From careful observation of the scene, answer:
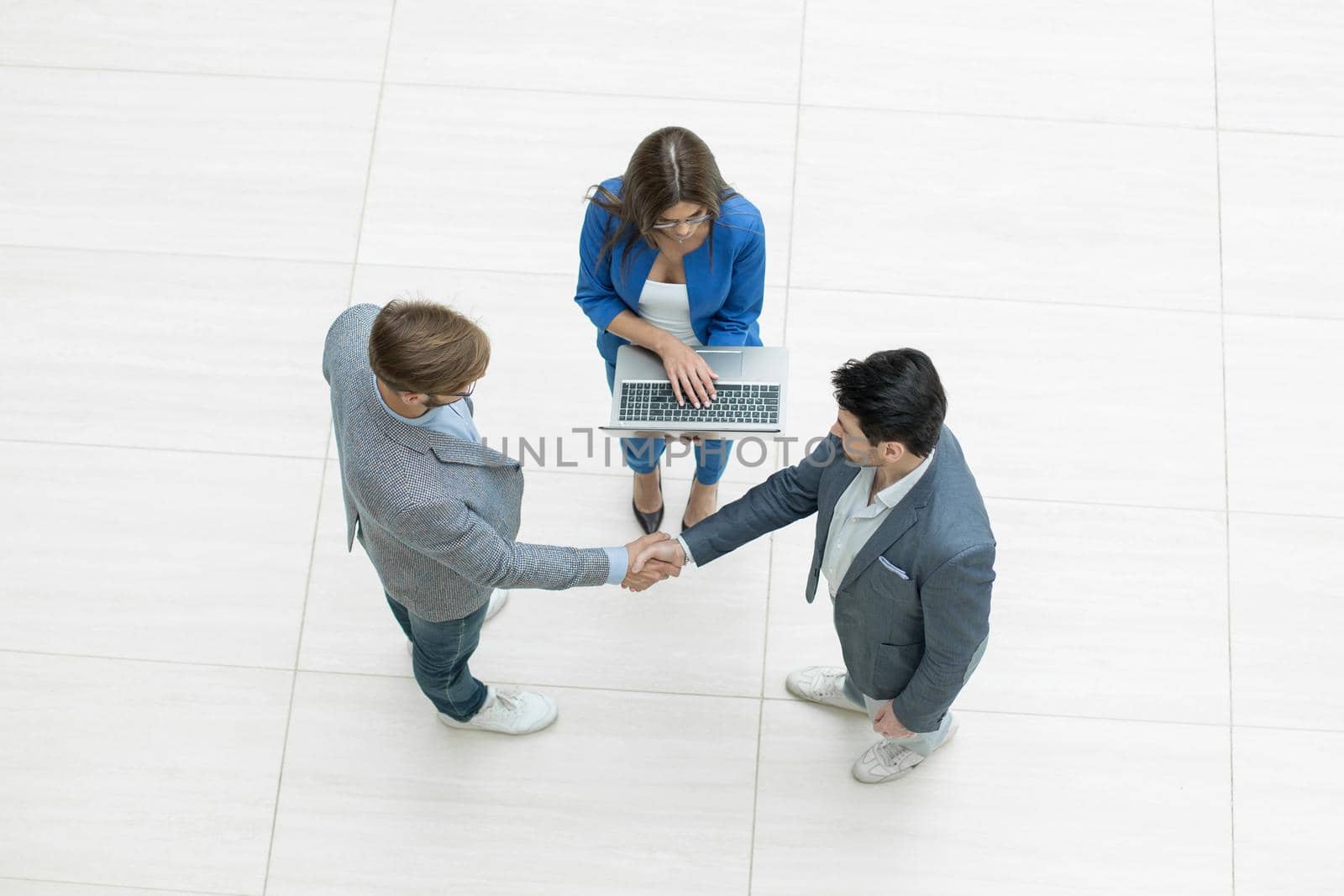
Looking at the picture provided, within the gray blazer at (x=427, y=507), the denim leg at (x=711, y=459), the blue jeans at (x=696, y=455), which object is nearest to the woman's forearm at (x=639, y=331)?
the blue jeans at (x=696, y=455)

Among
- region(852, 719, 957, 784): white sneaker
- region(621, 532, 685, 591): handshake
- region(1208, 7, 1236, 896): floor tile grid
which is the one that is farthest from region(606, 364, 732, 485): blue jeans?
region(1208, 7, 1236, 896): floor tile grid

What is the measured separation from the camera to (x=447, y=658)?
246 cm

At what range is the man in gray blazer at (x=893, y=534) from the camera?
187cm

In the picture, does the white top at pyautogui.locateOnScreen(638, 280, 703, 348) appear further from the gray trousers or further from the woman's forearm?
the gray trousers

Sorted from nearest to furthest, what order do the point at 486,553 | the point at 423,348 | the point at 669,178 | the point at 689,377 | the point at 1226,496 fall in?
the point at 423,348, the point at 486,553, the point at 669,178, the point at 689,377, the point at 1226,496

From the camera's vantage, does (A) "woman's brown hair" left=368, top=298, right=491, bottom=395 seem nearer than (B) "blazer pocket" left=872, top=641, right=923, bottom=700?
Yes

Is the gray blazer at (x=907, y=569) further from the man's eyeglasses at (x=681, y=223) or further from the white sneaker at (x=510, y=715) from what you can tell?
the white sneaker at (x=510, y=715)

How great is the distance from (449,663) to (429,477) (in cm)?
69

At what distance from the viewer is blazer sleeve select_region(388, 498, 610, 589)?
194cm

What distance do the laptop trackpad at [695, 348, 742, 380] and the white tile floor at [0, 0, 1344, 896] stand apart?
65cm

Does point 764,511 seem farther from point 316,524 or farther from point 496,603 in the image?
point 316,524

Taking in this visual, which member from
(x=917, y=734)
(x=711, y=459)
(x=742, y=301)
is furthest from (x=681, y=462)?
(x=917, y=734)

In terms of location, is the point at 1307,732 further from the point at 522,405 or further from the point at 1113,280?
the point at 522,405

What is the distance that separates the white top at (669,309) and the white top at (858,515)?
0.60 m
